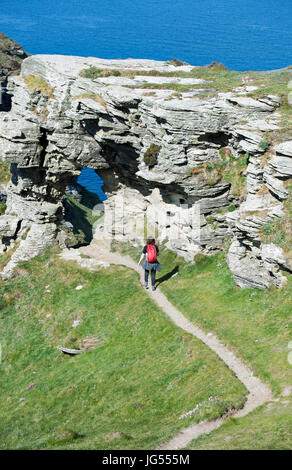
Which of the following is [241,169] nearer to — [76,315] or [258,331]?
[258,331]

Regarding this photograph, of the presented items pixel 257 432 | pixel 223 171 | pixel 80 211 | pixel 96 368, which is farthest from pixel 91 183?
pixel 257 432

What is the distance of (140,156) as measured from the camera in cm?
4475

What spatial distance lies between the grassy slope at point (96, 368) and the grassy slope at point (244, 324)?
5.69 feet

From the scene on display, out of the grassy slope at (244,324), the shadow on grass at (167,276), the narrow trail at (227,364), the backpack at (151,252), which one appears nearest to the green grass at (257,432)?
the grassy slope at (244,324)

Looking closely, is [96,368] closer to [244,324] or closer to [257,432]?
[244,324]

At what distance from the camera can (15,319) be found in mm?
42719

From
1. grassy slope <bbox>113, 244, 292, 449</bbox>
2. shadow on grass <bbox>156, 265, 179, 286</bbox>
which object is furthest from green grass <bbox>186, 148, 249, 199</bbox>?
shadow on grass <bbox>156, 265, 179, 286</bbox>

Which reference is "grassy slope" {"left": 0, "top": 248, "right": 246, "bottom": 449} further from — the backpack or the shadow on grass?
the backpack

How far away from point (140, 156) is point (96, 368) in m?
20.8

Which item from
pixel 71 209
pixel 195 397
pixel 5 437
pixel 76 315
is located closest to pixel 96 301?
pixel 76 315

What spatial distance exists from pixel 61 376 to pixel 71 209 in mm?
50986

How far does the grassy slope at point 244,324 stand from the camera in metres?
18.7

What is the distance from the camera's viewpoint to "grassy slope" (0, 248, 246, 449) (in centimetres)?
2377

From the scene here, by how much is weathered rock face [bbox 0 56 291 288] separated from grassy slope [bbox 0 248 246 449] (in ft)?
22.2
